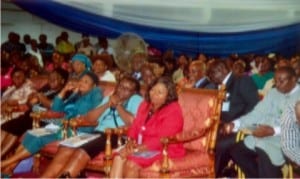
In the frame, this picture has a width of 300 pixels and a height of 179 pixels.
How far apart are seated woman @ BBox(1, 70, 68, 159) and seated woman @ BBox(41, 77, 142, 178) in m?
0.22

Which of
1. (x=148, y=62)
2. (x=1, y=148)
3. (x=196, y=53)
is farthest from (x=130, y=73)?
(x=1, y=148)

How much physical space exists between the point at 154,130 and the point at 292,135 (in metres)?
0.69

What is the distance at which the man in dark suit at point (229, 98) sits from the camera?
9.37 feet

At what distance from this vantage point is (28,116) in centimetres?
303

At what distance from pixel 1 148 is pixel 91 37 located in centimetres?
80

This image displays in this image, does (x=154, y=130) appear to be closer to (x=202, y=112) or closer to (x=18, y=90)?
(x=202, y=112)

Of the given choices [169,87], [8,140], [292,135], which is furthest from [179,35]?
[8,140]

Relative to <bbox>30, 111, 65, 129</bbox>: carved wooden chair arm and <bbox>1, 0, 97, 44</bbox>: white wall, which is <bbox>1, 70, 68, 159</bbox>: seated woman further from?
<bbox>1, 0, 97, 44</bbox>: white wall

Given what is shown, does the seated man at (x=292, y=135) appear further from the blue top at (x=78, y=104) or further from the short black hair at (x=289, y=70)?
the blue top at (x=78, y=104)

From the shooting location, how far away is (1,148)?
304 cm

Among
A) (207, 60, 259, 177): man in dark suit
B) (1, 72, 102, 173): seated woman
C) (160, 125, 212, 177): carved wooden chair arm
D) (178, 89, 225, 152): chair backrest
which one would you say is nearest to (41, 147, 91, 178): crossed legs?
(1, 72, 102, 173): seated woman

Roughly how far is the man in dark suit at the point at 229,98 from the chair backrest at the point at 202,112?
52 millimetres

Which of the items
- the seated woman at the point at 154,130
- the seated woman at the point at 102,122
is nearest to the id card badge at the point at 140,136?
the seated woman at the point at 154,130

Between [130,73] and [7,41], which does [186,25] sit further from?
[7,41]
